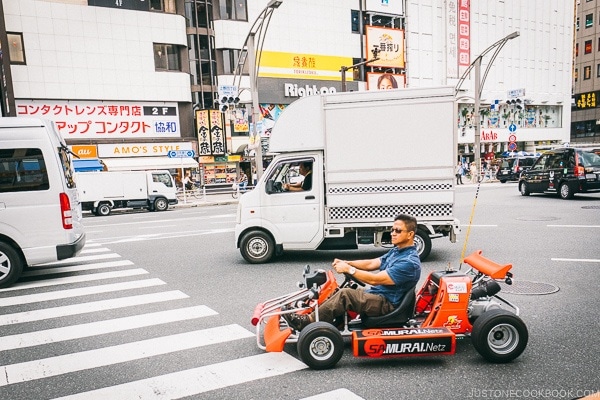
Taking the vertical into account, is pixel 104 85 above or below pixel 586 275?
above

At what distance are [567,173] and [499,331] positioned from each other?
1590cm

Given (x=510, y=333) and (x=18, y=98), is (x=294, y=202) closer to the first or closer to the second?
(x=510, y=333)

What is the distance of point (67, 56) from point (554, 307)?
3328 centimetres

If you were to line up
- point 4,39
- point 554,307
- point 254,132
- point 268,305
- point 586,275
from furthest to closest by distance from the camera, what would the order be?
1. point 4,39
2. point 254,132
3. point 586,275
4. point 554,307
5. point 268,305

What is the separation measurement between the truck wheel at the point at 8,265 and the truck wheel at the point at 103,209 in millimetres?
15459

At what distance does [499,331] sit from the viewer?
403cm

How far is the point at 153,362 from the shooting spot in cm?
429

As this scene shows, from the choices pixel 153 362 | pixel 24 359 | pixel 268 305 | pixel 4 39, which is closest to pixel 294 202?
pixel 268 305

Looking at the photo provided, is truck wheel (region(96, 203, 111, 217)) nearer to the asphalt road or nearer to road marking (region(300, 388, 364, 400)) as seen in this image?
the asphalt road

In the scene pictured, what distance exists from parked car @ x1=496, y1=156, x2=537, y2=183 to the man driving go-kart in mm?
30714

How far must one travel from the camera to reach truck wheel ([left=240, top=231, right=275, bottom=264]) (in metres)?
8.54

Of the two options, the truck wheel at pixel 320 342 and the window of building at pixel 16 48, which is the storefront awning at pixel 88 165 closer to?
the window of building at pixel 16 48

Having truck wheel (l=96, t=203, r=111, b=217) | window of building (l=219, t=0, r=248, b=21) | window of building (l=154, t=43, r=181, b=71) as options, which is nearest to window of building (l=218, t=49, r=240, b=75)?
window of building (l=219, t=0, r=248, b=21)

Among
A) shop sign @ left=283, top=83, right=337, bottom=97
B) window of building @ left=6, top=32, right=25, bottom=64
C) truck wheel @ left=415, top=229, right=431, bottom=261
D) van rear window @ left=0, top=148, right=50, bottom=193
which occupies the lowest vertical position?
truck wheel @ left=415, top=229, right=431, bottom=261
